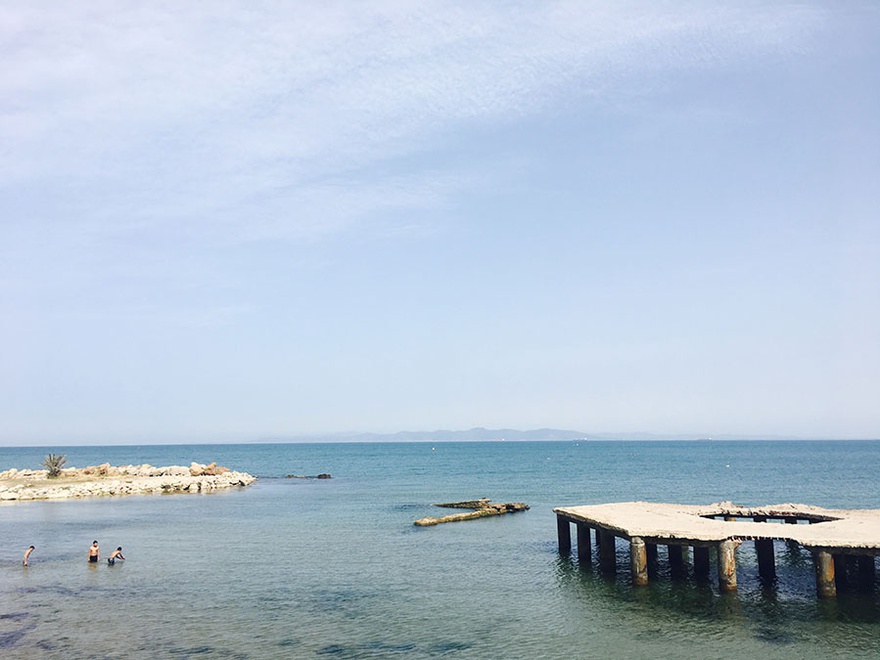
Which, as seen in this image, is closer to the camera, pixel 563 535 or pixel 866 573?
pixel 866 573

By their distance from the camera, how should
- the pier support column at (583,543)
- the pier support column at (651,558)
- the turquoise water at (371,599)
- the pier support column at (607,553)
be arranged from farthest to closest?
the pier support column at (583,543)
the pier support column at (607,553)
the pier support column at (651,558)
the turquoise water at (371,599)

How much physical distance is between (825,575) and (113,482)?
71.0 m

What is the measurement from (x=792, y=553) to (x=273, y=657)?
2681 cm

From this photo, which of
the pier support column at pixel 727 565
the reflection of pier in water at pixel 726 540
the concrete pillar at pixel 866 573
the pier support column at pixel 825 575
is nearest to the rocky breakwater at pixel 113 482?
the reflection of pier in water at pixel 726 540

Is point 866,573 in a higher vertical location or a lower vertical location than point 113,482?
lower

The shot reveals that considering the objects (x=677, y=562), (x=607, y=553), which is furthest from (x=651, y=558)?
(x=607, y=553)

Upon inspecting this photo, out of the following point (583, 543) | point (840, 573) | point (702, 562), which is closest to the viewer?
point (840, 573)

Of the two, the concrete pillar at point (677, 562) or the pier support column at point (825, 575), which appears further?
the concrete pillar at point (677, 562)

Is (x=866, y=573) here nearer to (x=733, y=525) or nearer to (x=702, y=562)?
(x=733, y=525)

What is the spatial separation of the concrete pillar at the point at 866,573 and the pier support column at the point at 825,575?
7.26 feet

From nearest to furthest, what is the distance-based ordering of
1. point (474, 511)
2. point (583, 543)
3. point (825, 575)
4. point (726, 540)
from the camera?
point (825, 575)
point (726, 540)
point (583, 543)
point (474, 511)

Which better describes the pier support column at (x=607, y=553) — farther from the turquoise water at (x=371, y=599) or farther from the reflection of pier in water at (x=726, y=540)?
the turquoise water at (x=371, y=599)

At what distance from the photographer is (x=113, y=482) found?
255 feet

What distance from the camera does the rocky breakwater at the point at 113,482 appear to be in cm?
7144
